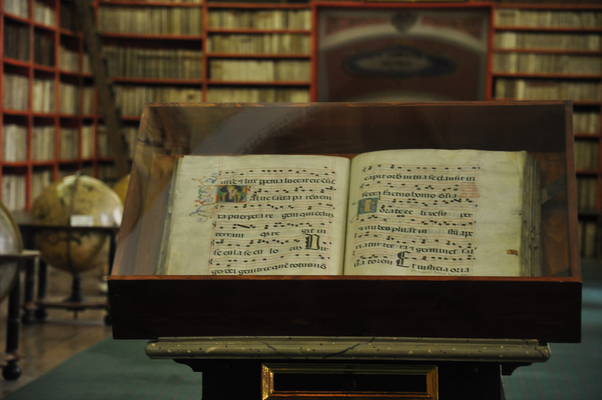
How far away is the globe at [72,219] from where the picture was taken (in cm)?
512

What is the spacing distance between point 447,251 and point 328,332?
0.26 meters

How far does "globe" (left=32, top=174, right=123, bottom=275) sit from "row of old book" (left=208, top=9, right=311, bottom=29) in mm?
3928

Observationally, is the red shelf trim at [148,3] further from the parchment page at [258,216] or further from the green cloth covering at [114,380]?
the parchment page at [258,216]

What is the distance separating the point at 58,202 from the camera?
5125 mm

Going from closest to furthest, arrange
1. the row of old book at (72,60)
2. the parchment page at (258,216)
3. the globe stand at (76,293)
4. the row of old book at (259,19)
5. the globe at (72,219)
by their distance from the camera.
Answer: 1. the parchment page at (258,216)
2. the globe at (72,219)
3. the globe stand at (76,293)
4. the row of old book at (72,60)
5. the row of old book at (259,19)

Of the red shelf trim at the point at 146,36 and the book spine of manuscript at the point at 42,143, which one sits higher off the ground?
the red shelf trim at the point at 146,36

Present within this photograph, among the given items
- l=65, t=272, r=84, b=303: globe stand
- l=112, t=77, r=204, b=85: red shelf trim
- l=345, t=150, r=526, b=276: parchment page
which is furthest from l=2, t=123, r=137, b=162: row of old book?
l=345, t=150, r=526, b=276: parchment page

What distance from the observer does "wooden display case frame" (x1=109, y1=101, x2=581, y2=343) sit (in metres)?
1.40

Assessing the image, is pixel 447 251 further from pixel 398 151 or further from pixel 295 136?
pixel 295 136

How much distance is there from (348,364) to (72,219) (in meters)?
3.87

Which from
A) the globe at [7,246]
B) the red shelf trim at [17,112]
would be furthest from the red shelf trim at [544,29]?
the globe at [7,246]

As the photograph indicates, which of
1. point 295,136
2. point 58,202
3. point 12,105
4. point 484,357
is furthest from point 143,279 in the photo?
point 12,105

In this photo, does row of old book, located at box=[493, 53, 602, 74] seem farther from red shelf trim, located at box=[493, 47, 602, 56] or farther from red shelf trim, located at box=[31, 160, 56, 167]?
red shelf trim, located at box=[31, 160, 56, 167]

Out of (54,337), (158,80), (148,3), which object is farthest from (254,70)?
(54,337)
